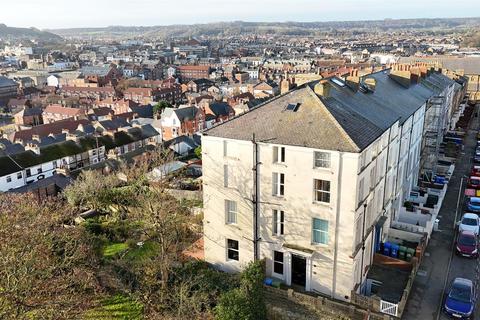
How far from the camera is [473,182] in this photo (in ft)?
139

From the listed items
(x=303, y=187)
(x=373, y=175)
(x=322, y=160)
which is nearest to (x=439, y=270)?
Answer: (x=373, y=175)

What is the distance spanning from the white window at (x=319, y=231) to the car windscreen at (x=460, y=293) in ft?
23.6

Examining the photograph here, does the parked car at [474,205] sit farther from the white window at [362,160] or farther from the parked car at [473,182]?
the white window at [362,160]

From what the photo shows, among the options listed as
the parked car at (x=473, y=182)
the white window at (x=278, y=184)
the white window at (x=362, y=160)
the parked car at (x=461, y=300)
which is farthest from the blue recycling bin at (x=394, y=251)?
the parked car at (x=473, y=182)

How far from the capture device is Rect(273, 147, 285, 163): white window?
2358cm

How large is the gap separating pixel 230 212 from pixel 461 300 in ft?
43.3

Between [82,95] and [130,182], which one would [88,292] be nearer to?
[130,182]

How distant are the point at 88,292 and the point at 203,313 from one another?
7.09 m

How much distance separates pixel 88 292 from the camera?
2473 cm

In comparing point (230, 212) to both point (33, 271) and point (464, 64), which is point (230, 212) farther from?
point (464, 64)

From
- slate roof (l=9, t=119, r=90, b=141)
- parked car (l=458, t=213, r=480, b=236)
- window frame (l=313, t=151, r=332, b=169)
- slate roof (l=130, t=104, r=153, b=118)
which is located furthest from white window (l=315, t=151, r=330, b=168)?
slate roof (l=130, t=104, r=153, b=118)

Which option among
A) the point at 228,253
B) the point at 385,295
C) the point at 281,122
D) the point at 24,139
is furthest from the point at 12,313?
the point at 24,139

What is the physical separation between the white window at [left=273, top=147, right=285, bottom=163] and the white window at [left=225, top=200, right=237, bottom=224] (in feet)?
13.5

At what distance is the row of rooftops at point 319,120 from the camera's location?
22312 mm
